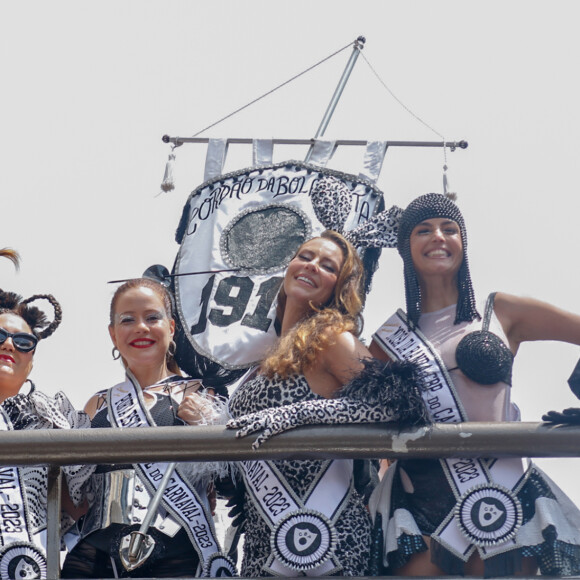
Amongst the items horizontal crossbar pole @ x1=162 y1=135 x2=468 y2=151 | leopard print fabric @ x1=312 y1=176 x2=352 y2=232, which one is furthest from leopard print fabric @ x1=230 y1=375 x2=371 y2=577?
horizontal crossbar pole @ x1=162 y1=135 x2=468 y2=151

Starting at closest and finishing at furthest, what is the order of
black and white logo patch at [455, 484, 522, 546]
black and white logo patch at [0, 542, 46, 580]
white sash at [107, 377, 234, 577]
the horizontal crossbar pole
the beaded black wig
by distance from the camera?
black and white logo patch at [455, 484, 522, 546], black and white logo patch at [0, 542, 46, 580], white sash at [107, 377, 234, 577], the beaded black wig, the horizontal crossbar pole

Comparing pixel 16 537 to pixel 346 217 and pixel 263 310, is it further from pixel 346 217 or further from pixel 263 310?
pixel 346 217

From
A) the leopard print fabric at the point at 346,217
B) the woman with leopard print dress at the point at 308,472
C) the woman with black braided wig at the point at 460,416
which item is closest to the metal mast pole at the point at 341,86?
the leopard print fabric at the point at 346,217

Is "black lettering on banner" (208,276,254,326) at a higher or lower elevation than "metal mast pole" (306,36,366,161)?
lower

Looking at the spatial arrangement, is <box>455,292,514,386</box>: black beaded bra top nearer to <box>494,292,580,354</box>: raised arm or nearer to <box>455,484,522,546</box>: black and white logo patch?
<box>494,292,580,354</box>: raised arm

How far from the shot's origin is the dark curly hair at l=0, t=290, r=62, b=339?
588 centimetres

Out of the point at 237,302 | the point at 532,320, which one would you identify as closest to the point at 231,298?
the point at 237,302

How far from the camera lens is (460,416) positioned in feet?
15.9

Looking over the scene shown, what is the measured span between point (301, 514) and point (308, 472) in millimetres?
184

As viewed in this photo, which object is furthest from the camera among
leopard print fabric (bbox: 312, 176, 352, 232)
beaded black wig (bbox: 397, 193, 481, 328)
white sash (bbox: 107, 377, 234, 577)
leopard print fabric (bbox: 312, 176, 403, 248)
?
leopard print fabric (bbox: 312, 176, 352, 232)

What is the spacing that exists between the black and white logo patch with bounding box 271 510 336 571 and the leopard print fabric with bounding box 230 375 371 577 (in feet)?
0.20

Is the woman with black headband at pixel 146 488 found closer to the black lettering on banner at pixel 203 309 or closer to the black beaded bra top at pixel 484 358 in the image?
the black lettering on banner at pixel 203 309

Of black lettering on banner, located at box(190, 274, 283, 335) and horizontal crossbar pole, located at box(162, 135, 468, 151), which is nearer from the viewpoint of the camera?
black lettering on banner, located at box(190, 274, 283, 335)

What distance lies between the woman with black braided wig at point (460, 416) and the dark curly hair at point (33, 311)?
1.53 metres
